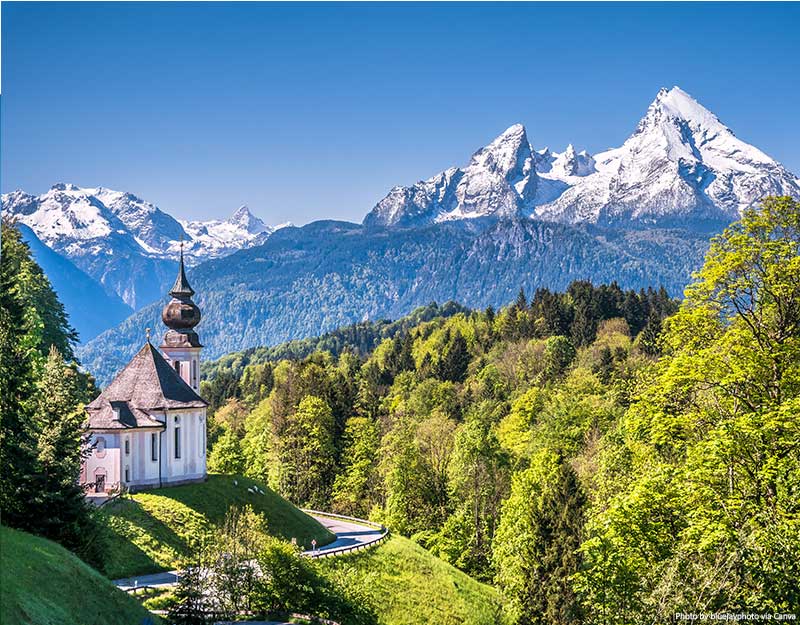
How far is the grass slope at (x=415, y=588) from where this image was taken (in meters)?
49.4

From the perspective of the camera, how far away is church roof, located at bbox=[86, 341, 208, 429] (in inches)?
2151

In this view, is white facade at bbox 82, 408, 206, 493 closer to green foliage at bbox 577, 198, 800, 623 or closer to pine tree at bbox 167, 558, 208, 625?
pine tree at bbox 167, 558, 208, 625

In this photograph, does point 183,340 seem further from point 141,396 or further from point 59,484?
point 59,484

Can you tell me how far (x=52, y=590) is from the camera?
87.2ft

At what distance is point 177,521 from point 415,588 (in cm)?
1272

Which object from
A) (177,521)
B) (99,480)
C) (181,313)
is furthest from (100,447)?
(181,313)

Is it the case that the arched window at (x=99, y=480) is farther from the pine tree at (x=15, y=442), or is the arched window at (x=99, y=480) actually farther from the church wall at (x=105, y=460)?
the pine tree at (x=15, y=442)

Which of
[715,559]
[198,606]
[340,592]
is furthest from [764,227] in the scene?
[340,592]

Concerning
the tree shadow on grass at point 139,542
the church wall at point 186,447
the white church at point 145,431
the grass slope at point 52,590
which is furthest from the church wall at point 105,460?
the grass slope at point 52,590

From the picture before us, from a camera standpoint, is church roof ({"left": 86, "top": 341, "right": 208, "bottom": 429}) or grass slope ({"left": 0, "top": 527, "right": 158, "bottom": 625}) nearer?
grass slope ({"left": 0, "top": 527, "right": 158, "bottom": 625})

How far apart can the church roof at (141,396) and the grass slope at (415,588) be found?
13.3 metres

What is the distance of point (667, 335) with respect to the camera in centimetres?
2612

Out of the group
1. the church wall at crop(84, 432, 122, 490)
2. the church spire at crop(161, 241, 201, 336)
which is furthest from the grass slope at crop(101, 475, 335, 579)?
the church spire at crop(161, 241, 201, 336)

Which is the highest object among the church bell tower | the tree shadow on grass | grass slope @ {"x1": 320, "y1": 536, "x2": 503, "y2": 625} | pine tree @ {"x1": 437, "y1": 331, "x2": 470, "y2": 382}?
pine tree @ {"x1": 437, "y1": 331, "x2": 470, "y2": 382}
